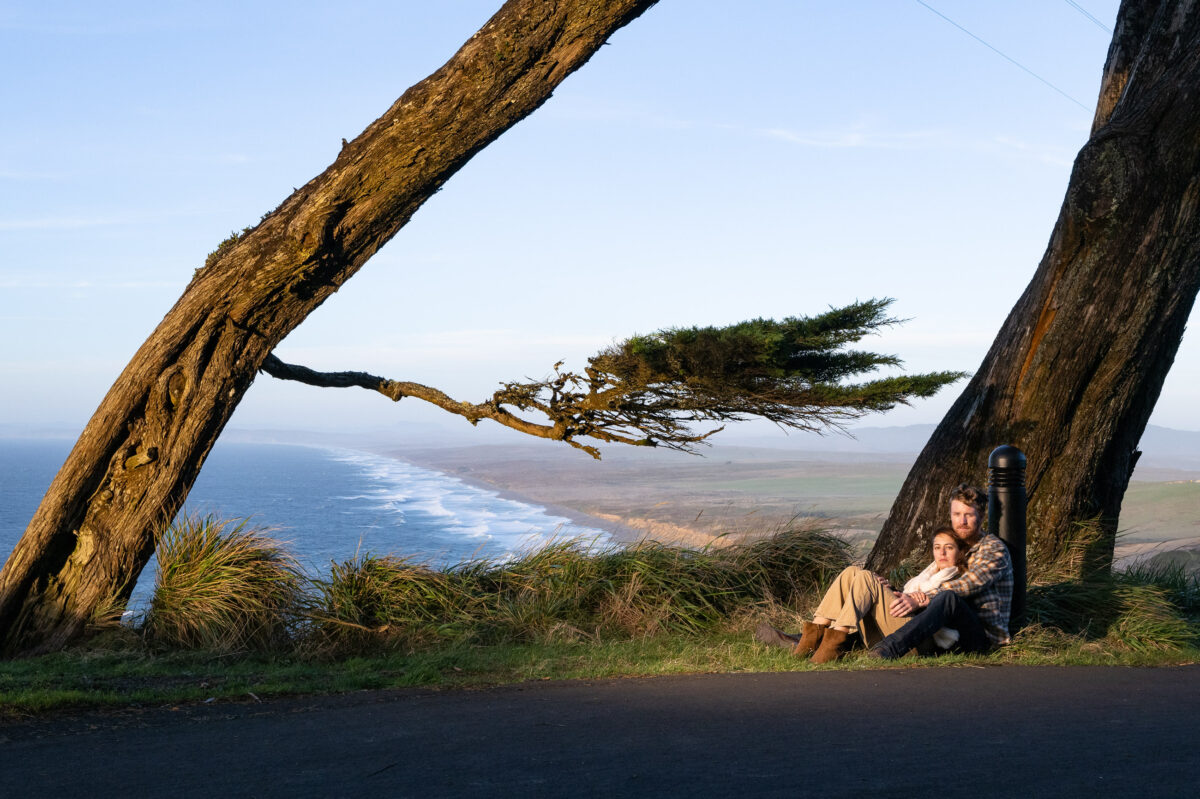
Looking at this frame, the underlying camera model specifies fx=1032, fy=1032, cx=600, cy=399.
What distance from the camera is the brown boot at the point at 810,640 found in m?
6.98

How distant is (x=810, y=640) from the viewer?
23.0 ft

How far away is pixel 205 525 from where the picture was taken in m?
8.98

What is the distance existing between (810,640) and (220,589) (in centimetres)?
475

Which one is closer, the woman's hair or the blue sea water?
the woman's hair

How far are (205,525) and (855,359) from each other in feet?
21.0

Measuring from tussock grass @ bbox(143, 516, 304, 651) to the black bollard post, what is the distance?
5571 millimetres

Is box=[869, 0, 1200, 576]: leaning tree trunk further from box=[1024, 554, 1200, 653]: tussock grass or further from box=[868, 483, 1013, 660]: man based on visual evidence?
box=[868, 483, 1013, 660]: man

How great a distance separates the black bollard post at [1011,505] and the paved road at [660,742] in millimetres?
935

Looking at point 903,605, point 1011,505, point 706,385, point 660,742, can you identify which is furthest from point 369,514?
point 660,742

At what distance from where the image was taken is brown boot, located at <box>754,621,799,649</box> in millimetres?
7414

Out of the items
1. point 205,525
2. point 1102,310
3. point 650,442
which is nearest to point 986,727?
point 1102,310

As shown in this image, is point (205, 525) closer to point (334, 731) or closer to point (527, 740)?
point (334, 731)

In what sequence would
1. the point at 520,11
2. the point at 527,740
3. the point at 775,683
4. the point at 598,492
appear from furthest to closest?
1. the point at 598,492
2. the point at 520,11
3. the point at 775,683
4. the point at 527,740

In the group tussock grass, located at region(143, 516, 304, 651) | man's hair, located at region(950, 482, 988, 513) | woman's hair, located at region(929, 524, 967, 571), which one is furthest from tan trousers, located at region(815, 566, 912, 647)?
tussock grass, located at region(143, 516, 304, 651)
